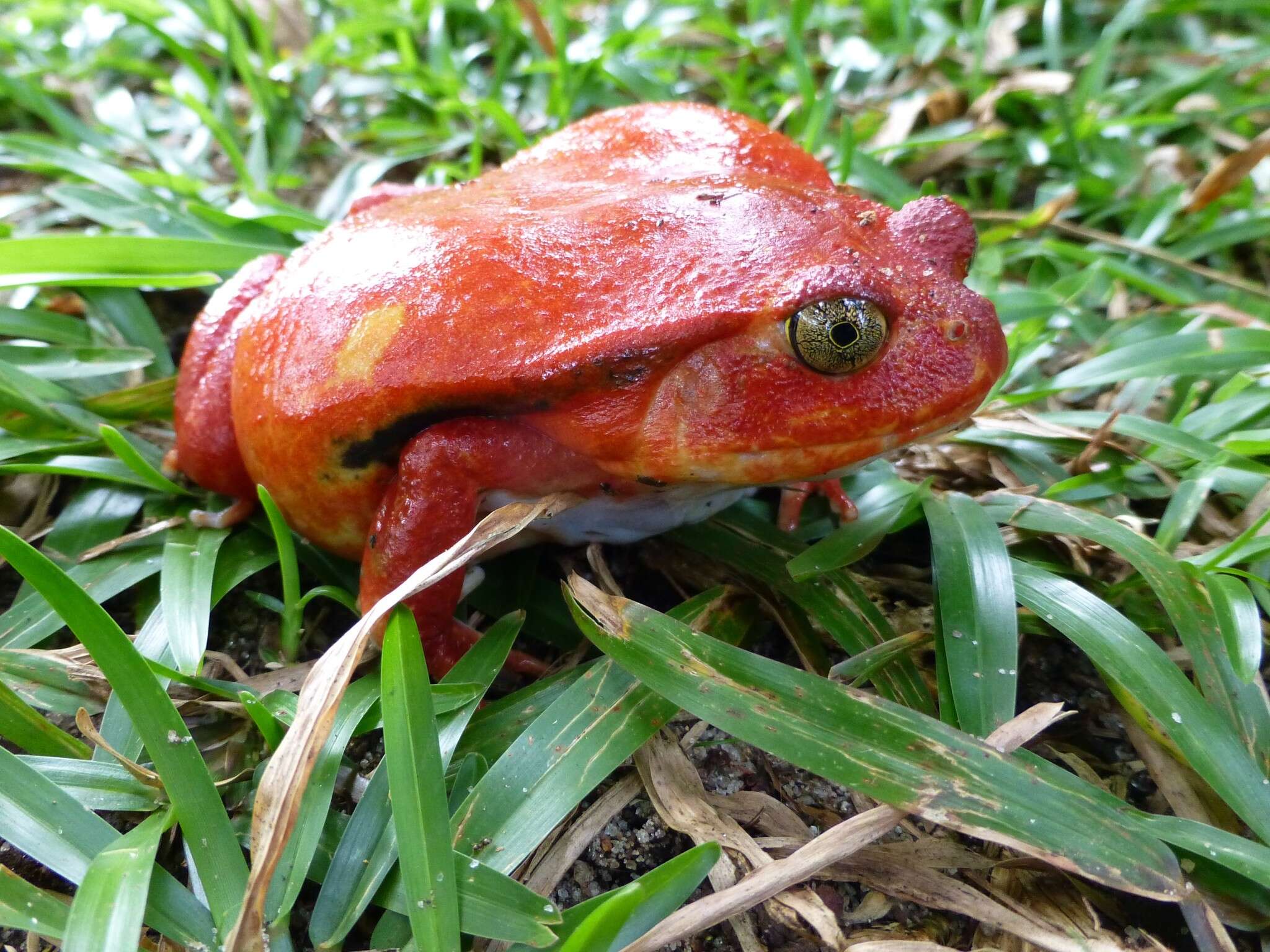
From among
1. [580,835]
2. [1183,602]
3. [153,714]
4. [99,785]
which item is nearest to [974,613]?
[1183,602]

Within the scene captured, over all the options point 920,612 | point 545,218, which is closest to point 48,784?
point 545,218

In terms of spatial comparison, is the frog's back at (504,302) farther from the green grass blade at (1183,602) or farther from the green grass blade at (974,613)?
the green grass blade at (1183,602)

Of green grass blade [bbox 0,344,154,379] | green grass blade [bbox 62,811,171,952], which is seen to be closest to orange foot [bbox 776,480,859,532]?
green grass blade [bbox 62,811,171,952]

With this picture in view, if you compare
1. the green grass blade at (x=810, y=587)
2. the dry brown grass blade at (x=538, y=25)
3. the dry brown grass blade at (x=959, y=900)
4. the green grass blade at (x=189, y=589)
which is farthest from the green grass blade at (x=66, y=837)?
the dry brown grass blade at (x=538, y=25)

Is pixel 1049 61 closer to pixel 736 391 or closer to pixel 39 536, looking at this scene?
pixel 736 391

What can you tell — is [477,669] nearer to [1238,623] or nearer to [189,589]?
[189,589]

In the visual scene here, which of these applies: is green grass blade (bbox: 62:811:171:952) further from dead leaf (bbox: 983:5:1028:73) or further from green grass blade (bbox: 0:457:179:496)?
dead leaf (bbox: 983:5:1028:73)

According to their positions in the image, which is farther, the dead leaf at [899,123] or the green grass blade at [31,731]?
the dead leaf at [899,123]
